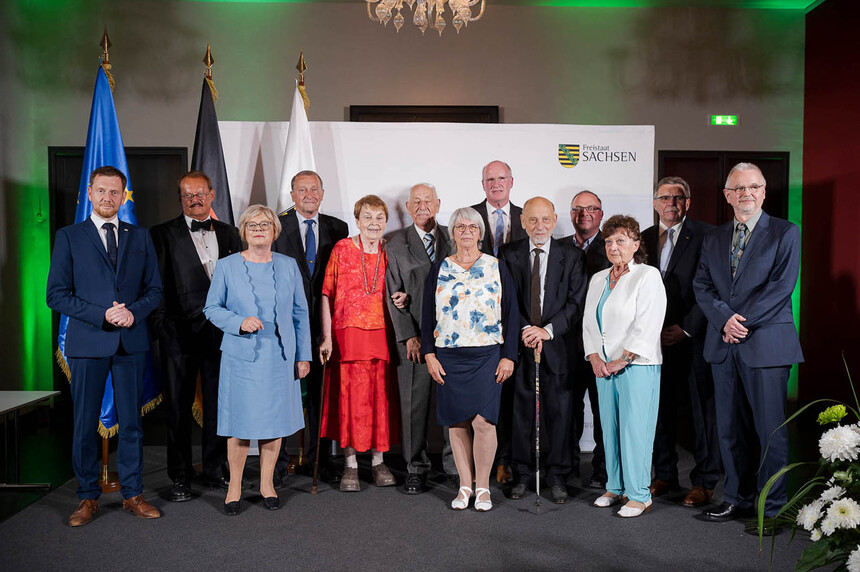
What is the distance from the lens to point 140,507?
12.1 ft

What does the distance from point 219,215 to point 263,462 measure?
173 cm

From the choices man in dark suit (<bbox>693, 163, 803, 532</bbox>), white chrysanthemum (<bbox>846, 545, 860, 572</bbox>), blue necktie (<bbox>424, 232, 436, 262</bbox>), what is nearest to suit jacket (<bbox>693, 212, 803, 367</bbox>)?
man in dark suit (<bbox>693, 163, 803, 532</bbox>)

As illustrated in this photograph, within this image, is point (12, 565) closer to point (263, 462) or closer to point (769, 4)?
point (263, 462)

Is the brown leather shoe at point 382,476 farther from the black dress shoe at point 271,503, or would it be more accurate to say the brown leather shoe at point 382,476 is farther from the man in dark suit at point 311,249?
the black dress shoe at point 271,503

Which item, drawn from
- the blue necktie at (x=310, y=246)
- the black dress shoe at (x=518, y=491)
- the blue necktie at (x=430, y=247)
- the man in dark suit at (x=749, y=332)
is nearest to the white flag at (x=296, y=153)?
the blue necktie at (x=310, y=246)

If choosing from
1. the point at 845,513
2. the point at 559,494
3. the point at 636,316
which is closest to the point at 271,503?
the point at 559,494

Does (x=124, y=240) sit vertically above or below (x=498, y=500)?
above

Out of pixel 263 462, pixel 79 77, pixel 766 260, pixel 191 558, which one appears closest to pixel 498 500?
pixel 263 462

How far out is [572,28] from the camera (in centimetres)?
666

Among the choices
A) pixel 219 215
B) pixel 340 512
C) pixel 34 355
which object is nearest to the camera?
pixel 340 512

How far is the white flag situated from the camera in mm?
4707

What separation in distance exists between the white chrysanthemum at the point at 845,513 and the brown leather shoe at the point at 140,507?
318 cm

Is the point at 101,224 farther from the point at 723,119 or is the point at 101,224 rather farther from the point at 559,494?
the point at 723,119

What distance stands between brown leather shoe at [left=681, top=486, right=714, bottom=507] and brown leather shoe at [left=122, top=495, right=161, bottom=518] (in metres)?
2.85
